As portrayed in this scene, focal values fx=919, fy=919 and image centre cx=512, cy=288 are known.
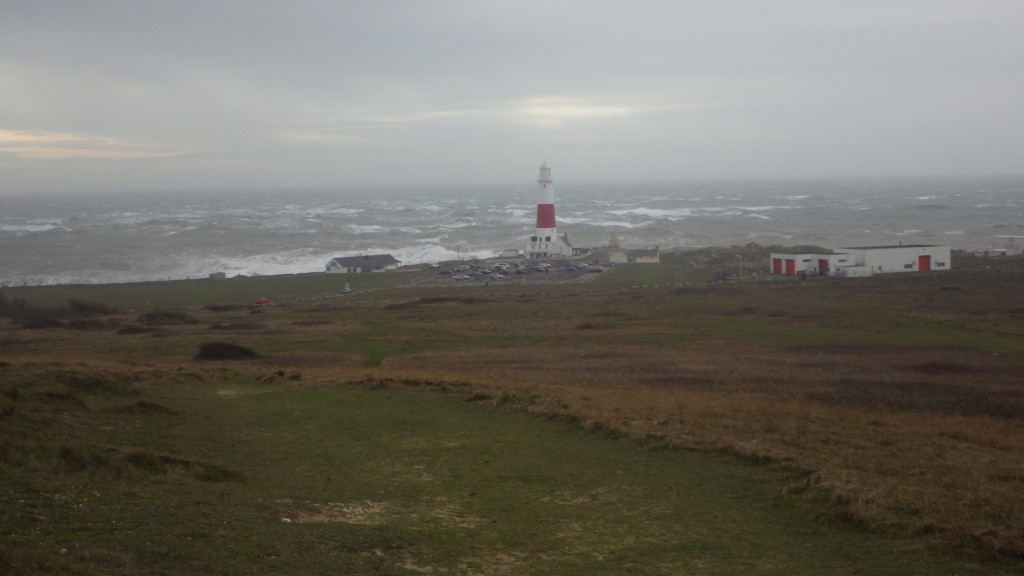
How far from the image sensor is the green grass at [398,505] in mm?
7879

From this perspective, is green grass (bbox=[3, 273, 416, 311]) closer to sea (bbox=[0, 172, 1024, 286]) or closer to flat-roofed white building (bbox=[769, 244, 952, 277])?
sea (bbox=[0, 172, 1024, 286])

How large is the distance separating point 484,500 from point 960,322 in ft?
88.5

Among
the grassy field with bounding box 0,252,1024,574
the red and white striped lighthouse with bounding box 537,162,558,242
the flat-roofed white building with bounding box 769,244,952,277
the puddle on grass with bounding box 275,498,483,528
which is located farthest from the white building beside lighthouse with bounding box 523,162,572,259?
the puddle on grass with bounding box 275,498,483,528

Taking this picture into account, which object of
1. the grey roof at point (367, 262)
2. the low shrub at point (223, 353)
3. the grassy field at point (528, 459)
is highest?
the grey roof at point (367, 262)

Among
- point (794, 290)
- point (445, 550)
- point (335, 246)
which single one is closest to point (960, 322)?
point (794, 290)

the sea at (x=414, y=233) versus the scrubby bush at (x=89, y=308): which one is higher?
the sea at (x=414, y=233)

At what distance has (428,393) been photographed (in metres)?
18.1

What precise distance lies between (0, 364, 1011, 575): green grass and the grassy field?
0.04 metres

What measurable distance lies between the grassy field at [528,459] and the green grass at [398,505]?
1.5 inches

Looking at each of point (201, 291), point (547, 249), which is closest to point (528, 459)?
point (201, 291)

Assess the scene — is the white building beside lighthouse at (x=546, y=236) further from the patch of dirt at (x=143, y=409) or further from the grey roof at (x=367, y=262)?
the patch of dirt at (x=143, y=409)

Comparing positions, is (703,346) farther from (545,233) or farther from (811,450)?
(545,233)

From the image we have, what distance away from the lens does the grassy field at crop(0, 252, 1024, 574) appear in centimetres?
824

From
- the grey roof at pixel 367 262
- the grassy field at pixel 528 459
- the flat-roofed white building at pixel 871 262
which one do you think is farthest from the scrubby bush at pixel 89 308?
the flat-roofed white building at pixel 871 262
